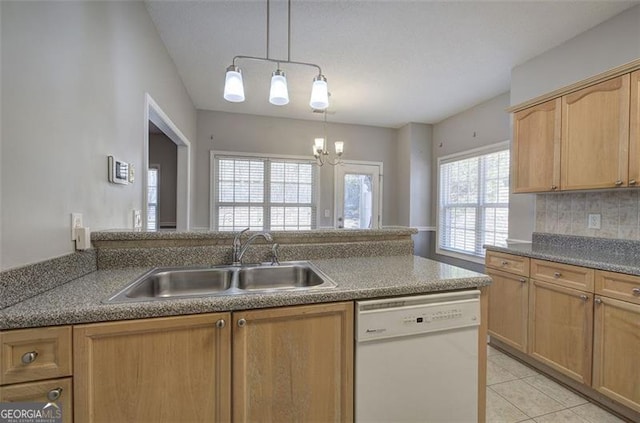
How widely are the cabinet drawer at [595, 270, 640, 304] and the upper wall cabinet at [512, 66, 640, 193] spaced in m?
0.63

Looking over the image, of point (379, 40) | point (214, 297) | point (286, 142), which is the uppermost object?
point (379, 40)

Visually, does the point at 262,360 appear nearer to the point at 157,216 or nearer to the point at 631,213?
the point at 631,213

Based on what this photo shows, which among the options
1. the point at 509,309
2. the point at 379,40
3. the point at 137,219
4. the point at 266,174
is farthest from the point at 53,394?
the point at 266,174

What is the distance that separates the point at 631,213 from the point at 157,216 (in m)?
5.70

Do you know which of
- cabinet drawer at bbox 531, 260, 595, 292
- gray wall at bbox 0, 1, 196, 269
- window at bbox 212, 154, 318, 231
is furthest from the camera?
window at bbox 212, 154, 318, 231

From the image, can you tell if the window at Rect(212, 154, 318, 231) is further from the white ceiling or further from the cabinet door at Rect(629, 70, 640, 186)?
the cabinet door at Rect(629, 70, 640, 186)

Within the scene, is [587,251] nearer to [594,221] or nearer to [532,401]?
[594,221]

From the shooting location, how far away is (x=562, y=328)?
1.93 metres

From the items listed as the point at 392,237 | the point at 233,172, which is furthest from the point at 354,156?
the point at 392,237

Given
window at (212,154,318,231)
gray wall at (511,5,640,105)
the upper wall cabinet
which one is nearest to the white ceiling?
gray wall at (511,5,640,105)

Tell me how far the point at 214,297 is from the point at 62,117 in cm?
98

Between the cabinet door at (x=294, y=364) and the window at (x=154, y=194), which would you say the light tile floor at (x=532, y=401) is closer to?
the cabinet door at (x=294, y=364)

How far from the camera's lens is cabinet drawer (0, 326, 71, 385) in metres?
0.83

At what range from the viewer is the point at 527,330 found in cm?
216
